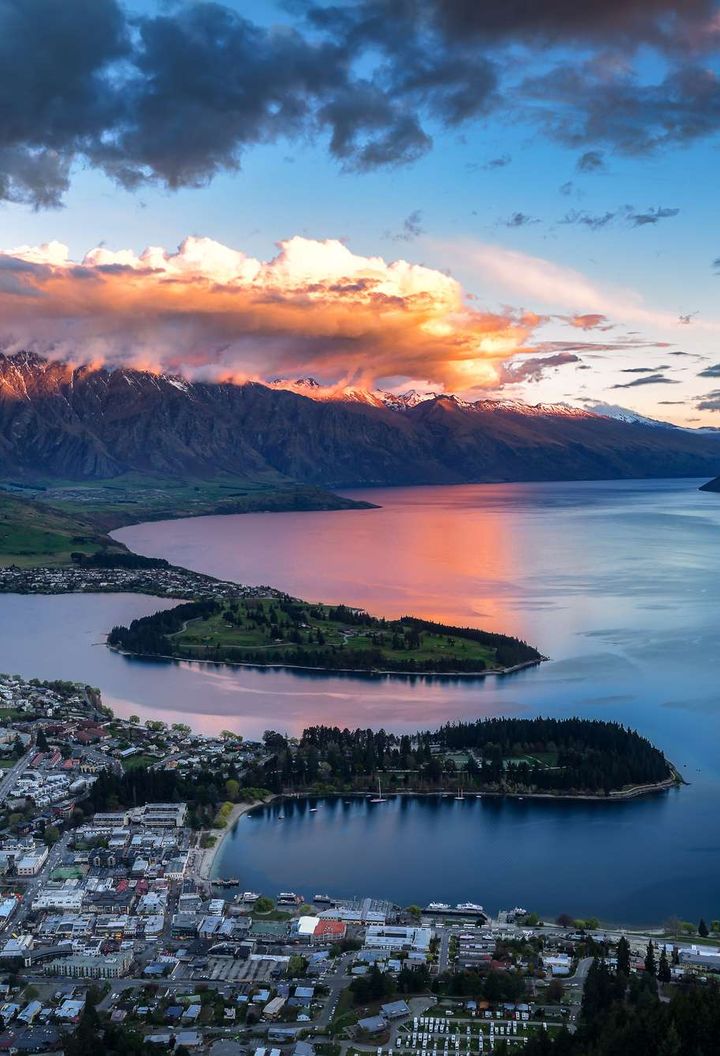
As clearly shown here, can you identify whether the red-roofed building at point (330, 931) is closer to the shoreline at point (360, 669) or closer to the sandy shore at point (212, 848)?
the sandy shore at point (212, 848)

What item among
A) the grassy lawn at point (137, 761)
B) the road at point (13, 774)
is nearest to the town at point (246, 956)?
the road at point (13, 774)

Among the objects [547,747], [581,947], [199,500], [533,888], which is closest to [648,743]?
[547,747]

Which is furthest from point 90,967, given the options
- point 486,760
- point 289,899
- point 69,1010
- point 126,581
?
point 126,581

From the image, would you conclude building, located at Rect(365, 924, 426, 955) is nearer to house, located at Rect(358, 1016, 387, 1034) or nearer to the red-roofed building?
the red-roofed building

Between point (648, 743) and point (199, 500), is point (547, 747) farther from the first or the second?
point (199, 500)

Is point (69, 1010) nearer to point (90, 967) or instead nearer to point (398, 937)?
point (90, 967)
